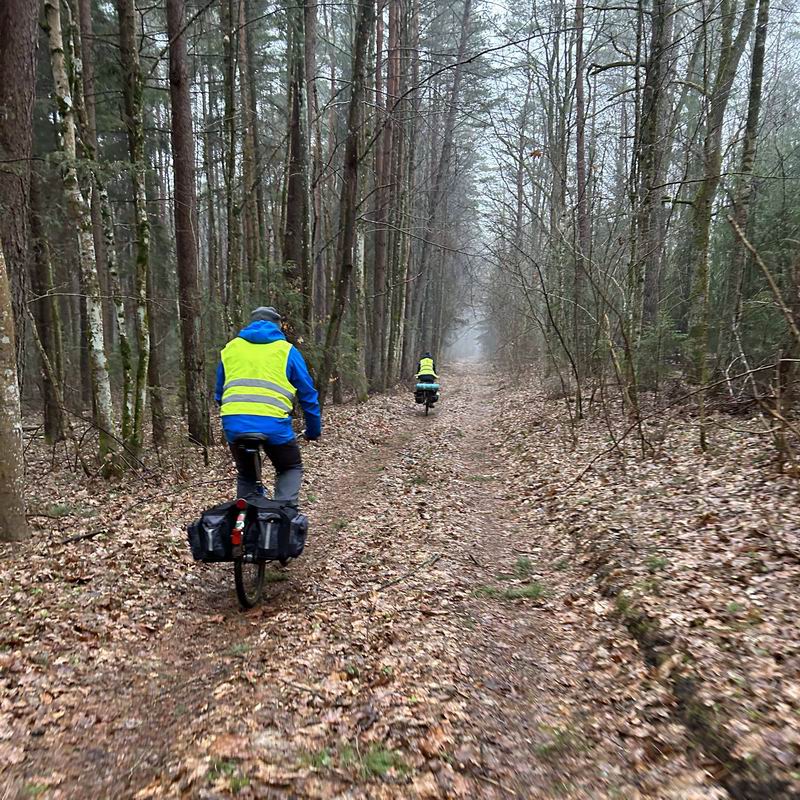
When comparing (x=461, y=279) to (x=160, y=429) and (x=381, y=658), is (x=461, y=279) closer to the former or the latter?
(x=160, y=429)

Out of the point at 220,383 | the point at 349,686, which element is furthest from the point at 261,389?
the point at 349,686

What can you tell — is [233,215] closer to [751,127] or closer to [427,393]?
[427,393]

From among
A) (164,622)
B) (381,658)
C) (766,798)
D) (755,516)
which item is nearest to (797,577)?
(755,516)

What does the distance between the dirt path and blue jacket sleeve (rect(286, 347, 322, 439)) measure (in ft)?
4.92

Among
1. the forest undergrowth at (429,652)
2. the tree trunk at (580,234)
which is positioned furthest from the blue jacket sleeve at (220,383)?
the tree trunk at (580,234)

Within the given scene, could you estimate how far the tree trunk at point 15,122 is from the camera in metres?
5.90

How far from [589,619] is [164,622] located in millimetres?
3618

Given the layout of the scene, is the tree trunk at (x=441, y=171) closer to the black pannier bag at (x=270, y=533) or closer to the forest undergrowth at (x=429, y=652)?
the forest undergrowth at (x=429, y=652)

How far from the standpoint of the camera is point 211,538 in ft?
14.7

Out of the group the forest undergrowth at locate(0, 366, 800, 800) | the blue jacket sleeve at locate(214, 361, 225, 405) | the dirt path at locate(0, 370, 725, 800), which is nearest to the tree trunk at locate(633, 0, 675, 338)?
the forest undergrowth at locate(0, 366, 800, 800)

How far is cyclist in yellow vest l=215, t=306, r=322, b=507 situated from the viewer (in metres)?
4.85

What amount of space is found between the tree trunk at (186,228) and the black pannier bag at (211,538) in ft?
21.5

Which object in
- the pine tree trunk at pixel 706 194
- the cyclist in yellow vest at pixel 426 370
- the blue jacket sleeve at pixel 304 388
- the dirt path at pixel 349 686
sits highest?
the pine tree trunk at pixel 706 194

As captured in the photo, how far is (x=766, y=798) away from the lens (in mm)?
2467
